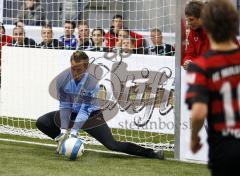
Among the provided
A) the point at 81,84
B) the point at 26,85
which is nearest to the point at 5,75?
the point at 26,85

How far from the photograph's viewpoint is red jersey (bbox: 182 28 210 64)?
24.1 ft

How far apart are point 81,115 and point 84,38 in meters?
3.05

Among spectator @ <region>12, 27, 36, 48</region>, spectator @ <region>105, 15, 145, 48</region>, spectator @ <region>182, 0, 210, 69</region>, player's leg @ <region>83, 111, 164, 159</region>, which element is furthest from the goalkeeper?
spectator @ <region>12, 27, 36, 48</region>

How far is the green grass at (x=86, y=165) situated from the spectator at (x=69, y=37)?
110 inches

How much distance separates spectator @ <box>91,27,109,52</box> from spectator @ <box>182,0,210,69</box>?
2.95 meters

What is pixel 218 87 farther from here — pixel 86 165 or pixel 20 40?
pixel 20 40

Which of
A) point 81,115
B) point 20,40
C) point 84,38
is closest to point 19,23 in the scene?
point 20,40

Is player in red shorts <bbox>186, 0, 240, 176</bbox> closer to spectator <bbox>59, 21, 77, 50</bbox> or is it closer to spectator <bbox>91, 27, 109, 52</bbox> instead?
spectator <bbox>91, 27, 109, 52</bbox>

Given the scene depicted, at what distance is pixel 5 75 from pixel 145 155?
3.38 meters

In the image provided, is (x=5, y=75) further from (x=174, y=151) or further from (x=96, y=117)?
(x=174, y=151)

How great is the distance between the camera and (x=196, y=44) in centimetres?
747

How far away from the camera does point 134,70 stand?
9672mm

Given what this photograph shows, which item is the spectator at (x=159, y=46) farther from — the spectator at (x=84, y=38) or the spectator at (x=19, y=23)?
the spectator at (x=19, y=23)

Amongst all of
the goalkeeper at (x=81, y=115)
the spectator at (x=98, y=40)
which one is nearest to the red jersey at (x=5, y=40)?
the spectator at (x=98, y=40)
